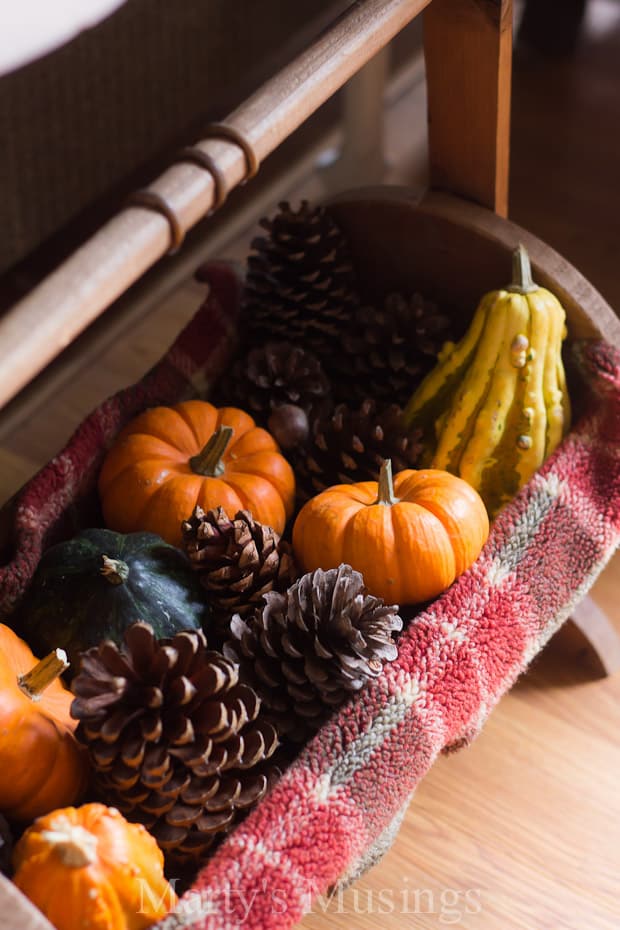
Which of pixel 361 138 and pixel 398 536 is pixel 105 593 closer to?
pixel 398 536

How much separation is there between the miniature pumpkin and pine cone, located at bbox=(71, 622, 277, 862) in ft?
0.13

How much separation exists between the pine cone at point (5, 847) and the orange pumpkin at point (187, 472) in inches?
10.4

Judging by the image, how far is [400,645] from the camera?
2.40 feet

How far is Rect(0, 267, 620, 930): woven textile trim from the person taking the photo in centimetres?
62

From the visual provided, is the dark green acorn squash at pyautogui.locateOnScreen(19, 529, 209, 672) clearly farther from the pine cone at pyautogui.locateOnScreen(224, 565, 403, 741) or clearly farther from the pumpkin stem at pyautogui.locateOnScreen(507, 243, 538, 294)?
the pumpkin stem at pyautogui.locateOnScreen(507, 243, 538, 294)

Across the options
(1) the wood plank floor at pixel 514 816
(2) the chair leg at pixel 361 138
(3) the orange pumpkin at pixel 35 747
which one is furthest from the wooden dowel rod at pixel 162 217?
(2) the chair leg at pixel 361 138

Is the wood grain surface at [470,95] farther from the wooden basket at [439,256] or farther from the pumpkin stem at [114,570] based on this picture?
the pumpkin stem at [114,570]

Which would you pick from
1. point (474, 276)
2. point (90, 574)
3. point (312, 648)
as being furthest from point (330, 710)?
point (474, 276)

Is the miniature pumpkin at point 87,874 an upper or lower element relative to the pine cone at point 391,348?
lower

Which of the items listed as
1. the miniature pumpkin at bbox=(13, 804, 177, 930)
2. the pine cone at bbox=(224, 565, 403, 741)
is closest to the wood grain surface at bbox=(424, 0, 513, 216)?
the pine cone at bbox=(224, 565, 403, 741)

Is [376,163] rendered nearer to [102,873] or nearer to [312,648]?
[312,648]

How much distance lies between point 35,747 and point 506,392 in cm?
47

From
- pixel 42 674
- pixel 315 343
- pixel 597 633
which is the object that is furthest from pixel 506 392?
pixel 42 674

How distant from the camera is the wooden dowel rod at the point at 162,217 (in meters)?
0.55
